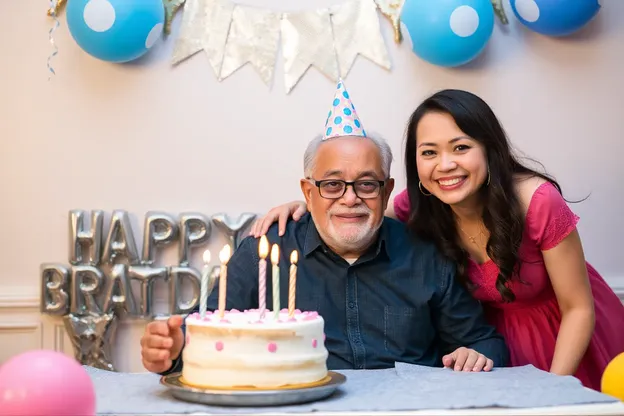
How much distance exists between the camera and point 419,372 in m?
1.86

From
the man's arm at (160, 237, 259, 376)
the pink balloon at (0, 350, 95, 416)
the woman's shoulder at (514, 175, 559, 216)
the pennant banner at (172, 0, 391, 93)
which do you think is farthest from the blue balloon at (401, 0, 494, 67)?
the pink balloon at (0, 350, 95, 416)

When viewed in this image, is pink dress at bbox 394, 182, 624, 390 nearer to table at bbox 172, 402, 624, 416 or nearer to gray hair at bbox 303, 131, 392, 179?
gray hair at bbox 303, 131, 392, 179

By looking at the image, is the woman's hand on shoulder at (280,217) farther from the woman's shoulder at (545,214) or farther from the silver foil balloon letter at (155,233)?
the woman's shoulder at (545,214)

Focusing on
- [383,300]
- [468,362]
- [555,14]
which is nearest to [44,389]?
[468,362]

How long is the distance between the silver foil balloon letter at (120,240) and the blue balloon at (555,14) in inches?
60.9

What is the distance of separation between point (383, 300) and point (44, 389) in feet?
3.93

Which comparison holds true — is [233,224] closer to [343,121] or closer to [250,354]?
[343,121]

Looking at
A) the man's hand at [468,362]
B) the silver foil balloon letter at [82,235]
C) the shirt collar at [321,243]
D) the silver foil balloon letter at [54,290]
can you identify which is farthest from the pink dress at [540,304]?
the silver foil balloon letter at [54,290]

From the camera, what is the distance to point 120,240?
2959 mm

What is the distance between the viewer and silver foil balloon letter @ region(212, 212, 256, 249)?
296cm

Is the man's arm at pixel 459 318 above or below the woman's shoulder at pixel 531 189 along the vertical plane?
below

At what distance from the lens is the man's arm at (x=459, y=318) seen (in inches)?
93.2

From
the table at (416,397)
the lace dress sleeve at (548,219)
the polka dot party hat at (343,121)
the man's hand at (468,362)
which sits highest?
the polka dot party hat at (343,121)

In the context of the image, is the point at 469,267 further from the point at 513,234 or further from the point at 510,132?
the point at 510,132
